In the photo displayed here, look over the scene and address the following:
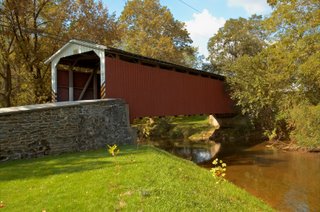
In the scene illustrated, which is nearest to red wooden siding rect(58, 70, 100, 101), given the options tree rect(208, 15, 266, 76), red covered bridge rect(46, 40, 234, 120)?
red covered bridge rect(46, 40, 234, 120)

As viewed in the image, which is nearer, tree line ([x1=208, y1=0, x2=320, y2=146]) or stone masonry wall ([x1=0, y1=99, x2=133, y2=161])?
stone masonry wall ([x1=0, y1=99, x2=133, y2=161])

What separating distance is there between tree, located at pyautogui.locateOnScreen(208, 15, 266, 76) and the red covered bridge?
18669 mm

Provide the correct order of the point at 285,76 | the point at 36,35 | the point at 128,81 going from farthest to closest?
the point at 36,35 < the point at 285,76 < the point at 128,81

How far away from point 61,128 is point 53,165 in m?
2.86

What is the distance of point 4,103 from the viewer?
19719 millimetres

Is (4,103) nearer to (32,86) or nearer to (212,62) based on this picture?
(32,86)

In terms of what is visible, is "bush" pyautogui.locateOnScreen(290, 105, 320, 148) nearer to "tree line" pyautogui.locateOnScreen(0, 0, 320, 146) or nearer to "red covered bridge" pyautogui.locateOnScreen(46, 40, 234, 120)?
"tree line" pyautogui.locateOnScreen(0, 0, 320, 146)

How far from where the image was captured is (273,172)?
520 inches

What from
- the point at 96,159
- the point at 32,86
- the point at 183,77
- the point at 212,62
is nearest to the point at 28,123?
the point at 96,159

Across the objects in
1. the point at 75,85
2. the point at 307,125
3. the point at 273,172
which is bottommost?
the point at 273,172

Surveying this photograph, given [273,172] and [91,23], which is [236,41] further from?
[273,172]

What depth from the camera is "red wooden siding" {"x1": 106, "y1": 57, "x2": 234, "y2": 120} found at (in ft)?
48.2

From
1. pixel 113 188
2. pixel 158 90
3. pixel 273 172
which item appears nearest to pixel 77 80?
pixel 158 90

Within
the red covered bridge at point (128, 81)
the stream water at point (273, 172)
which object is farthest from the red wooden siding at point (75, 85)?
the stream water at point (273, 172)
